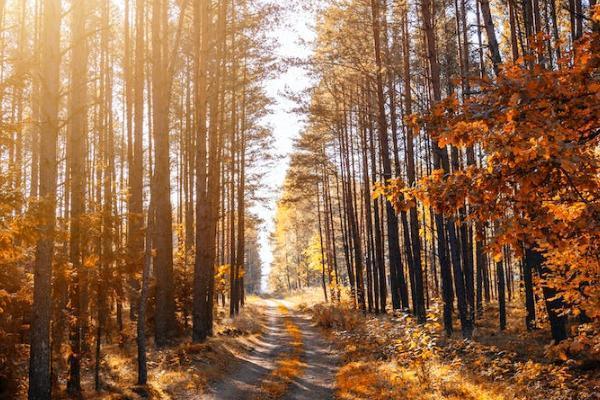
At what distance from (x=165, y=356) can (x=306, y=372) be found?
391 cm

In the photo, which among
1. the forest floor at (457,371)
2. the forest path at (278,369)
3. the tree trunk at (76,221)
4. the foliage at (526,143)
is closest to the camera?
the foliage at (526,143)

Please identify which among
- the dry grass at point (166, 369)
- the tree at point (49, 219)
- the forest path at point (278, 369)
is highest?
the tree at point (49, 219)

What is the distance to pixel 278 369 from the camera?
43.8 ft

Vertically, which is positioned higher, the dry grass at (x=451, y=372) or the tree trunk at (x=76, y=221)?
the tree trunk at (x=76, y=221)

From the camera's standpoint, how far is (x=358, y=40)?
17625 millimetres

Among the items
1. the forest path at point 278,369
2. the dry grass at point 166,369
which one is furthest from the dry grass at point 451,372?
the dry grass at point 166,369

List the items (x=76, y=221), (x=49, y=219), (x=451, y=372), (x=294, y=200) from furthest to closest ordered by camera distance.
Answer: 1. (x=294, y=200)
2. (x=451, y=372)
3. (x=76, y=221)
4. (x=49, y=219)

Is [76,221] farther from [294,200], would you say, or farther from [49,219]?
[294,200]

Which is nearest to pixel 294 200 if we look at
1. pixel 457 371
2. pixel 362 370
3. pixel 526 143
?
pixel 362 370

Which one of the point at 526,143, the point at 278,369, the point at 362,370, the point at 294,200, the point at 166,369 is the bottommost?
the point at 278,369

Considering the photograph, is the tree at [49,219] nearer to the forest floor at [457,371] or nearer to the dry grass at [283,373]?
the dry grass at [283,373]

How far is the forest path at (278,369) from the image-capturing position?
10.4 metres

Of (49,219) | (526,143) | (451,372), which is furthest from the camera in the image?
Answer: (451,372)

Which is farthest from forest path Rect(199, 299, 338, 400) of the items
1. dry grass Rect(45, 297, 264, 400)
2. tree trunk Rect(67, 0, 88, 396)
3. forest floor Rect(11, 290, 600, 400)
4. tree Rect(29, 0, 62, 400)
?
tree Rect(29, 0, 62, 400)
